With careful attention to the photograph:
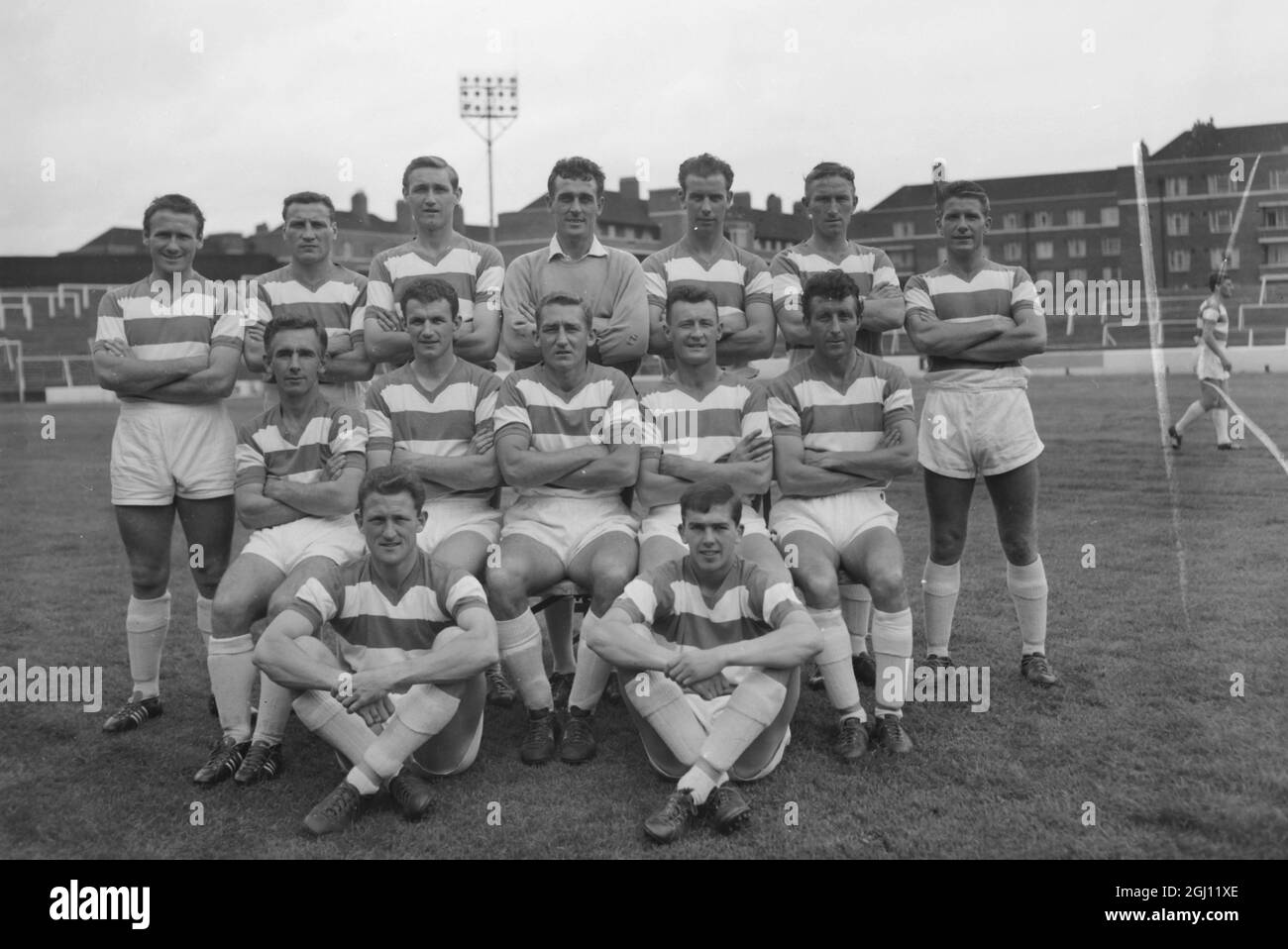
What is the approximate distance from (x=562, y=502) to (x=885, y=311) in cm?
178

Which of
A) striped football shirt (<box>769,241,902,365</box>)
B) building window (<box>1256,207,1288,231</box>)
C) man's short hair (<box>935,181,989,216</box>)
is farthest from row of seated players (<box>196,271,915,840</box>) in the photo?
building window (<box>1256,207,1288,231</box>)

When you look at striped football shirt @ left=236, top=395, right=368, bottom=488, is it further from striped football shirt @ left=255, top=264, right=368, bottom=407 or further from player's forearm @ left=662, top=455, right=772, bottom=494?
player's forearm @ left=662, top=455, right=772, bottom=494

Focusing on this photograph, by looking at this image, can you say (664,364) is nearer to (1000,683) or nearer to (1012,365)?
(1012,365)

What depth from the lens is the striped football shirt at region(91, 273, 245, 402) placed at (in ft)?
15.4

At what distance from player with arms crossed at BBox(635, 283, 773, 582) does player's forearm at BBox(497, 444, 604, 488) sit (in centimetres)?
29

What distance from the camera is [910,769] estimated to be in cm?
396

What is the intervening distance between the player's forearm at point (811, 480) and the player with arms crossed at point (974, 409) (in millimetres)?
503

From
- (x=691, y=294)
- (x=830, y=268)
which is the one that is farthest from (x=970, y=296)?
(x=691, y=294)

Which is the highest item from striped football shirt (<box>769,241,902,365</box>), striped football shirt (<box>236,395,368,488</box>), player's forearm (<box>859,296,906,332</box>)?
striped football shirt (<box>769,241,902,365</box>)

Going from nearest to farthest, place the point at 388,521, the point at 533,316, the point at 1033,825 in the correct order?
the point at 1033,825, the point at 388,521, the point at 533,316

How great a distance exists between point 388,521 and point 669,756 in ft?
4.46
